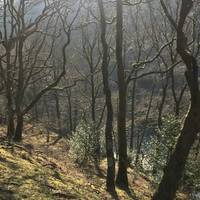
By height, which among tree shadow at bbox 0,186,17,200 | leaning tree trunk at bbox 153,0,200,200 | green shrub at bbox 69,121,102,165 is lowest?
green shrub at bbox 69,121,102,165

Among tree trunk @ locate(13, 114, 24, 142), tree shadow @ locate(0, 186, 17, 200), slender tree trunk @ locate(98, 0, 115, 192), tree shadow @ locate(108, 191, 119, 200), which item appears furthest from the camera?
tree trunk @ locate(13, 114, 24, 142)

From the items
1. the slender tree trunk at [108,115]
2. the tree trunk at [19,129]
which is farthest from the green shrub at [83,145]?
the slender tree trunk at [108,115]

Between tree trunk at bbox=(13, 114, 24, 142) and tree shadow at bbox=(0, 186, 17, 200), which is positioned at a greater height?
tree shadow at bbox=(0, 186, 17, 200)

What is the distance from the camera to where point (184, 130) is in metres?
11.3

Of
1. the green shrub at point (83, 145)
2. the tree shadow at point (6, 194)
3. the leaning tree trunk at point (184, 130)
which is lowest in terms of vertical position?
the green shrub at point (83, 145)

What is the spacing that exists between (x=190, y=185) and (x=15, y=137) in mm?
9289

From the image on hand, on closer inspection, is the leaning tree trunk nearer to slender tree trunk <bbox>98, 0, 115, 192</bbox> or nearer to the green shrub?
slender tree trunk <bbox>98, 0, 115, 192</bbox>

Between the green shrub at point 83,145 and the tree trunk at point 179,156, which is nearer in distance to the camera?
the tree trunk at point 179,156

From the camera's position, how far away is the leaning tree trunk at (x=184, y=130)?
11234mm

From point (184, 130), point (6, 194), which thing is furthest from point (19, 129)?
point (184, 130)

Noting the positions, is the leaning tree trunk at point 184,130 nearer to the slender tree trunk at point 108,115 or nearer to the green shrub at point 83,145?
the slender tree trunk at point 108,115

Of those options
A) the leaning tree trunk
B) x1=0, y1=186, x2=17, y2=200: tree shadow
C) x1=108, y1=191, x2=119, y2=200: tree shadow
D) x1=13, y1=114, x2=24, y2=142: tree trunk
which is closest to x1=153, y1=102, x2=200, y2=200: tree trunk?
the leaning tree trunk

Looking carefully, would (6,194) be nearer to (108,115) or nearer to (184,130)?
(184,130)

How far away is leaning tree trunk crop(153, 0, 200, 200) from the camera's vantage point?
11.2 metres
